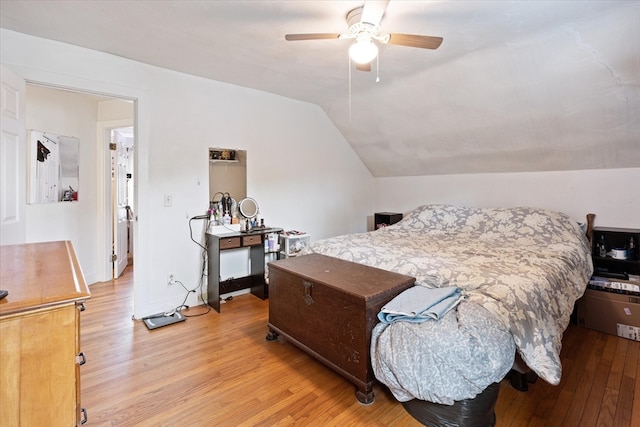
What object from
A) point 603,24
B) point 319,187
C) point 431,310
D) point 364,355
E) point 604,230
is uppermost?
point 603,24

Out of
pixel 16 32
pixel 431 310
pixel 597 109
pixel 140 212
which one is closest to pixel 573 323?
pixel 597 109

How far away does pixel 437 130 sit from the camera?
12.0 ft

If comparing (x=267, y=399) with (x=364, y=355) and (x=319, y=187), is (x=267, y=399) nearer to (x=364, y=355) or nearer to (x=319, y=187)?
(x=364, y=355)

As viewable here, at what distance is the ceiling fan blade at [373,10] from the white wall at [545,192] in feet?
9.55

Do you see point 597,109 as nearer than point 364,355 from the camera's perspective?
No

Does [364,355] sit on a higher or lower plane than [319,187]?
lower

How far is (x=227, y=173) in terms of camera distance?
11.4ft

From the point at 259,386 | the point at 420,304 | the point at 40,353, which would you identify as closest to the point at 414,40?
the point at 420,304

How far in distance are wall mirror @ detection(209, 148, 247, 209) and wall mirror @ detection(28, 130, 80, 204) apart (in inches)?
66.2

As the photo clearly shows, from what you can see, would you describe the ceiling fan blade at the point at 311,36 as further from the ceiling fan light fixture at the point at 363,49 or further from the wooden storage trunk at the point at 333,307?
the wooden storage trunk at the point at 333,307

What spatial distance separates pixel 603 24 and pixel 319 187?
3.10m

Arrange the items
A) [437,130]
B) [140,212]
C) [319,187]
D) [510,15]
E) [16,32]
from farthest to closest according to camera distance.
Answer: [319,187] < [437,130] < [140,212] < [16,32] < [510,15]

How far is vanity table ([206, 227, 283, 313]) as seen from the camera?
306 cm

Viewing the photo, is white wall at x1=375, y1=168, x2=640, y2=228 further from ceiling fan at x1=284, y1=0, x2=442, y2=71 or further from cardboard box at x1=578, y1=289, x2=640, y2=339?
ceiling fan at x1=284, y1=0, x2=442, y2=71
